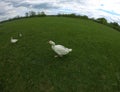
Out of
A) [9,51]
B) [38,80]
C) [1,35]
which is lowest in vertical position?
[1,35]

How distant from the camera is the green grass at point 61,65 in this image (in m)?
10.8

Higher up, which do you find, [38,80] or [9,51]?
[38,80]

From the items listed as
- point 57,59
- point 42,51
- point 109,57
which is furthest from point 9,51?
point 109,57

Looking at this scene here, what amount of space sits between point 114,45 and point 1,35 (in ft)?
29.1

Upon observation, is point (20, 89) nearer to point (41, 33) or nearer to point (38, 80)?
point (38, 80)

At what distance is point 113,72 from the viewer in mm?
12055

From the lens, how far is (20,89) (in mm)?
10734

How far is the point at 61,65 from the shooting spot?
40.0 ft

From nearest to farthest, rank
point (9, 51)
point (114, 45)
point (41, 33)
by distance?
point (9, 51) → point (114, 45) → point (41, 33)

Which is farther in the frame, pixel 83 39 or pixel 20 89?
pixel 83 39

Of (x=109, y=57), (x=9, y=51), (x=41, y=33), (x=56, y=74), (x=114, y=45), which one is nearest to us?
(x=56, y=74)

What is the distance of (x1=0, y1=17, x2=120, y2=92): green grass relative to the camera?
10812 millimetres

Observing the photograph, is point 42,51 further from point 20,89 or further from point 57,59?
point 20,89

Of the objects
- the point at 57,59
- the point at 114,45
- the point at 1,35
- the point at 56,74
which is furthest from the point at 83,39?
the point at 1,35
